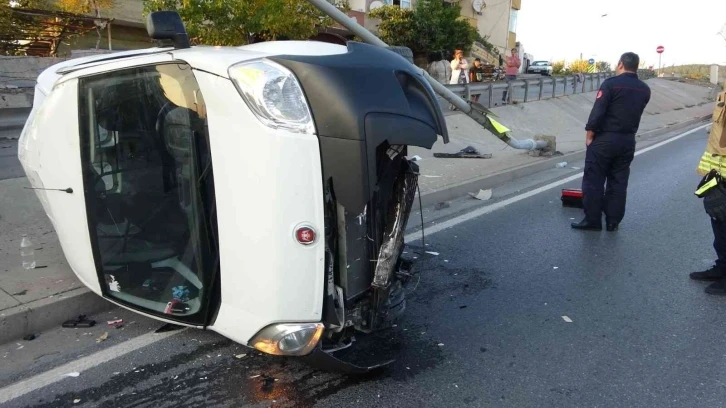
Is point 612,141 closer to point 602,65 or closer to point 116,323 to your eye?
point 116,323

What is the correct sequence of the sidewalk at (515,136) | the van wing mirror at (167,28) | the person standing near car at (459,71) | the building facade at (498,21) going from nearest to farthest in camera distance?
the van wing mirror at (167,28), the sidewalk at (515,136), the person standing near car at (459,71), the building facade at (498,21)

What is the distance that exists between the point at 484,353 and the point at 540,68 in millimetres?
46162

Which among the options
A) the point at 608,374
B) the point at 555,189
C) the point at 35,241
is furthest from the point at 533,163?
the point at 35,241

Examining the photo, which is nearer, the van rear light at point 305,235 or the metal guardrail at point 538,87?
the van rear light at point 305,235

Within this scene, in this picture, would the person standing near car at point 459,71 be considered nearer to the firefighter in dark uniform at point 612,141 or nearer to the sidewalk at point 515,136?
the sidewalk at point 515,136

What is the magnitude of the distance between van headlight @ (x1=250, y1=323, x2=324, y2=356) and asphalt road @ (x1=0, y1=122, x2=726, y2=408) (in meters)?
0.43

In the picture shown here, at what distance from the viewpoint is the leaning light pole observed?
16.3 ft

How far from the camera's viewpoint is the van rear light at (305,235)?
103 inches

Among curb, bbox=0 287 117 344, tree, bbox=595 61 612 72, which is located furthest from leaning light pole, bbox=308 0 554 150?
tree, bbox=595 61 612 72

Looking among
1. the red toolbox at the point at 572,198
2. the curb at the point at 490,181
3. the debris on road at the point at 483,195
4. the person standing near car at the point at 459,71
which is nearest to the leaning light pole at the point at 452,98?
the curb at the point at 490,181

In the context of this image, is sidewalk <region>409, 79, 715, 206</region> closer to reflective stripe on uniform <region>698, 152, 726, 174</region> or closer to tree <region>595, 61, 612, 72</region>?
reflective stripe on uniform <region>698, 152, 726, 174</region>

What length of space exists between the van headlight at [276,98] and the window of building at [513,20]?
4452cm

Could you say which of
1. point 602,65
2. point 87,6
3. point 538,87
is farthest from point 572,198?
point 602,65

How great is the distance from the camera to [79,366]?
3.36 meters
